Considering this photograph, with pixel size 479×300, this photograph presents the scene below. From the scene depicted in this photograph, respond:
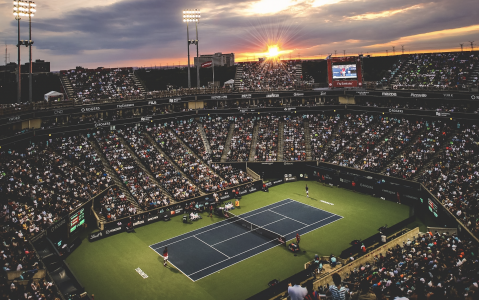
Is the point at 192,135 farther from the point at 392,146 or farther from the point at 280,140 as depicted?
the point at 392,146

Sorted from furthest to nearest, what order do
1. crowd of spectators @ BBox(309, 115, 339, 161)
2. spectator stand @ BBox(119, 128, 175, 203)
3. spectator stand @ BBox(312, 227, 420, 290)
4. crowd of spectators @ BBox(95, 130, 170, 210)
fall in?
crowd of spectators @ BBox(309, 115, 339, 161) < spectator stand @ BBox(119, 128, 175, 203) < crowd of spectators @ BBox(95, 130, 170, 210) < spectator stand @ BBox(312, 227, 420, 290)

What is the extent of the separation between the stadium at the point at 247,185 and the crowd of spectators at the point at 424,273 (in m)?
0.12

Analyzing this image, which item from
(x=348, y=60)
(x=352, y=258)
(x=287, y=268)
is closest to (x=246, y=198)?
(x=287, y=268)

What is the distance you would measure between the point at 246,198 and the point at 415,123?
83.0 feet

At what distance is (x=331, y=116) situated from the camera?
184 feet

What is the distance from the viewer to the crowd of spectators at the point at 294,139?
49.0 meters

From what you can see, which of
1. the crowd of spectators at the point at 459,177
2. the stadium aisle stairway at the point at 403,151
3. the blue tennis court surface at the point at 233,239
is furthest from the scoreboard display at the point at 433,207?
the blue tennis court surface at the point at 233,239

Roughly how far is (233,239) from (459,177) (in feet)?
→ 74.3

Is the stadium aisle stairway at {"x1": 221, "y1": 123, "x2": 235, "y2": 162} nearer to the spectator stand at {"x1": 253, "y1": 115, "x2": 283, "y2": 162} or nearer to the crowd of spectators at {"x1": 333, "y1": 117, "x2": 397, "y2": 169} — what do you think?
the spectator stand at {"x1": 253, "y1": 115, "x2": 283, "y2": 162}

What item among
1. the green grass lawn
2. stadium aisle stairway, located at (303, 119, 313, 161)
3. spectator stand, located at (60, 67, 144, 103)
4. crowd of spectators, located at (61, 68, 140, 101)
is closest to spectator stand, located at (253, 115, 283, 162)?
stadium aisle stairway, located at (303, 119, 313, 161)

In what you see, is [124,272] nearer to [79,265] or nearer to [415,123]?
[79,265]

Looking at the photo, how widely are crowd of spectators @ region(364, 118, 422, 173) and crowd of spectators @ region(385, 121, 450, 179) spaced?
90 cm

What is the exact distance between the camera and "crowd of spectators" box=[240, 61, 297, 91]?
6156 cm

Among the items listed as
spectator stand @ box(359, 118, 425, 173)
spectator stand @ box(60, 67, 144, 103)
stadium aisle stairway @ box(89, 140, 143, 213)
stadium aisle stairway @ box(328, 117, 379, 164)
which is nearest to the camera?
stadium aisle stairway @ box(89, 140, 143, 213)
